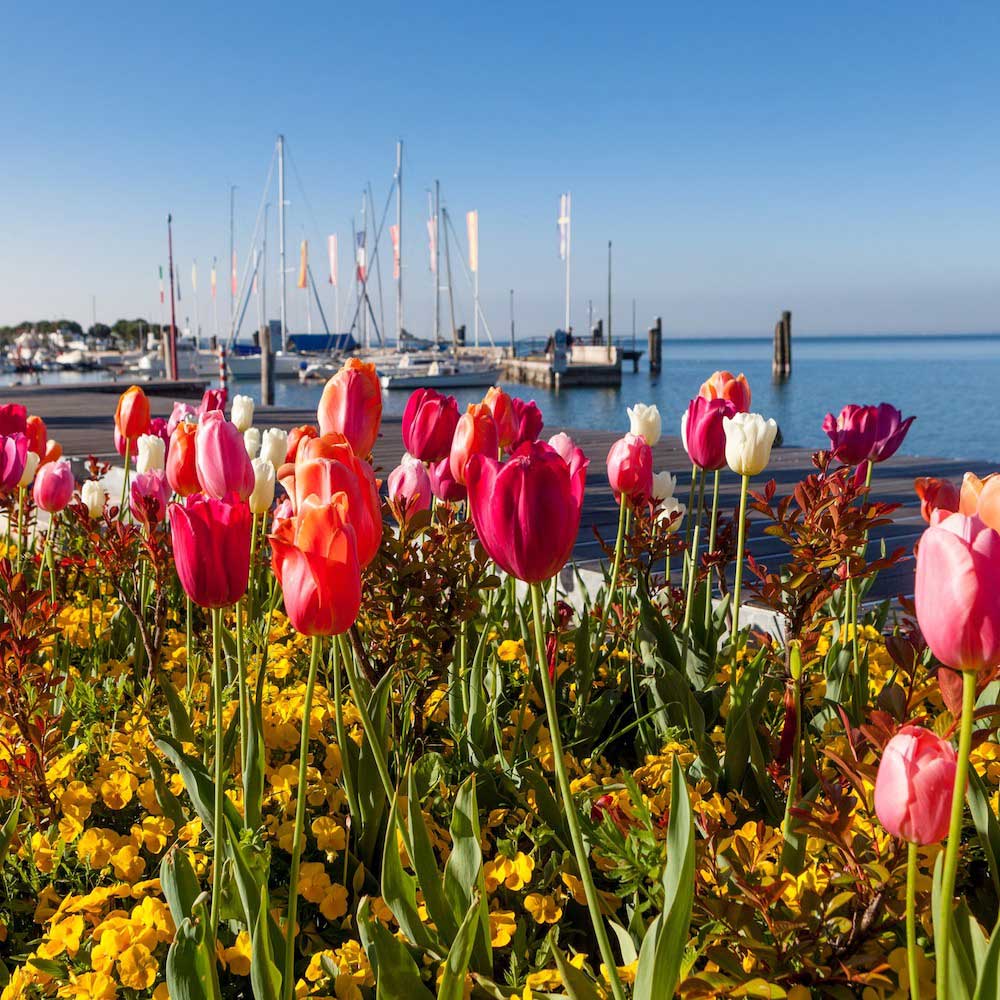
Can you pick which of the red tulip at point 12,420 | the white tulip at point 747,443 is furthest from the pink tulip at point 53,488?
the white tulip at point 747,443

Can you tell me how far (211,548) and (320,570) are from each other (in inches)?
10.2

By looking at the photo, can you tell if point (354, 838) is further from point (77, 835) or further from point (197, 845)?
point (77, 835)

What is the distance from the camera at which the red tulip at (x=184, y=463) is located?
2074 mm

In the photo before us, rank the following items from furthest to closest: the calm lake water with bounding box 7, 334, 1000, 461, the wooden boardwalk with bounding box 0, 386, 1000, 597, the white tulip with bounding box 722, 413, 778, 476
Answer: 1. the calm lake water with bounding box 7, 334, 1000, 461
2. the wooden boardwalk with bounding box 0, 386, 1000, 597
3. the white tulip with bounding box 722, 413, 778, 476

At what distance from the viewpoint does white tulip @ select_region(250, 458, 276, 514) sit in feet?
6.73

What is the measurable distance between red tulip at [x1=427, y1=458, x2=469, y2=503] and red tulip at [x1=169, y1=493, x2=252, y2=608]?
2.65 feet

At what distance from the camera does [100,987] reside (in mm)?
1363

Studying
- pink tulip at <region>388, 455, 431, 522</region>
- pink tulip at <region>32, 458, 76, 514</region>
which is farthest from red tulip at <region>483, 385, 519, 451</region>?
pink tulip at <region>32, 458, 76, 514</region>

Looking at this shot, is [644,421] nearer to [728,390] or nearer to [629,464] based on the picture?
[728,390]

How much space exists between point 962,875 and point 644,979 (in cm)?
76

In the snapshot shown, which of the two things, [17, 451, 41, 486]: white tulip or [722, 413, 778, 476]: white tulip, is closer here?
[722, 413, 778, 476]: white tulip

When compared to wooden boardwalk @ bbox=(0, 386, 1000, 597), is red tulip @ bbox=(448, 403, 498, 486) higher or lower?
higher

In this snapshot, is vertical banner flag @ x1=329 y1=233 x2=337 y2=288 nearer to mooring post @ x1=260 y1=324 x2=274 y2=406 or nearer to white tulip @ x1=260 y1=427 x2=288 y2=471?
mooring post @ x1=260 y1=324 x2=274 y2=406

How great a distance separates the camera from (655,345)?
2253 inches
